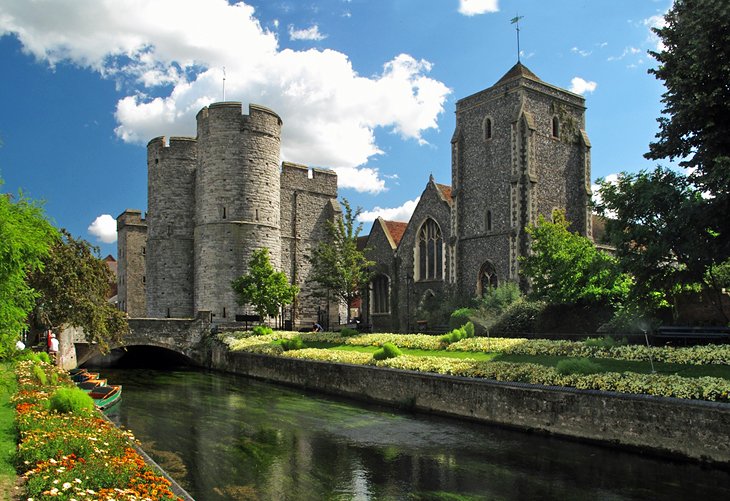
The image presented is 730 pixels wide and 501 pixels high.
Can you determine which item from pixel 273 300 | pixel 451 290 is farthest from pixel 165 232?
pixel 451 290

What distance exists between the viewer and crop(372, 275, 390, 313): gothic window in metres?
40.3

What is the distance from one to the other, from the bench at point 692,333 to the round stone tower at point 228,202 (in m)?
24.9

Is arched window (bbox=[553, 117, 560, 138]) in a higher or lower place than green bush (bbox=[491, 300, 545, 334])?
higher

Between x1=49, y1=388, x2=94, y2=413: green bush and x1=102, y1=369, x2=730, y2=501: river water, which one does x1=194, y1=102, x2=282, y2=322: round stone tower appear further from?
x1=49, y1=388, x2=94, y2=413: green bush

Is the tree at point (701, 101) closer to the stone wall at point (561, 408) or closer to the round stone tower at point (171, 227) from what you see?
the stone wall at point (561, 408)

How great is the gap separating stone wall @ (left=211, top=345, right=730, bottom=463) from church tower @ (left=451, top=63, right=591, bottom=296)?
1428 centimetres

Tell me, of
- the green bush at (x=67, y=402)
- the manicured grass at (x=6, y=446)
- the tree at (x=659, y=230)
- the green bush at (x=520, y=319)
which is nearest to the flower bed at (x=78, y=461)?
the manicured grass at (x=6, y=446)

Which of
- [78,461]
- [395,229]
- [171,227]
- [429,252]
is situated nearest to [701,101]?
[78,461]

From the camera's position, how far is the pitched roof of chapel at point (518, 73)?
33.8 metres

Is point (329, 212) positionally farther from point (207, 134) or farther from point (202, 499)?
point (202, 499)

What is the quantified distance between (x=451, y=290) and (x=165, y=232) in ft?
65.2

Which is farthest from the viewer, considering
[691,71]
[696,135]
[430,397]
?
[430,397]

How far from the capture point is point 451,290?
1380 inches

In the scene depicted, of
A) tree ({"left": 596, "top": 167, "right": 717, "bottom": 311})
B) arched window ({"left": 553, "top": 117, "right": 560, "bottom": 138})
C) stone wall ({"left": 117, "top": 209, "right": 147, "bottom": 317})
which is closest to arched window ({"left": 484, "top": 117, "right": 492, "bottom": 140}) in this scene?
arched window ({"left": 553, "top": 117, "right": 560, "bottom": 138})
